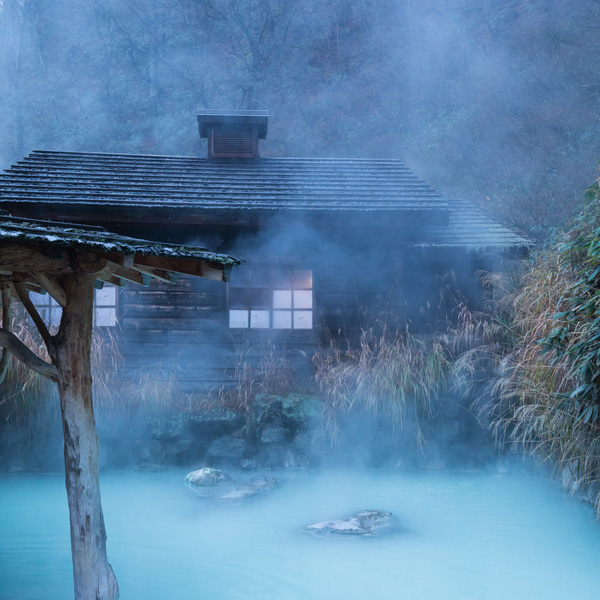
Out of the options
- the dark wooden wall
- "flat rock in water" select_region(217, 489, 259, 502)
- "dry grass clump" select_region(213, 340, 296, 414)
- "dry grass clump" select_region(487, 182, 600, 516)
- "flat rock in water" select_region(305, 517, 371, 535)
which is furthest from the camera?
the dark wooden wall

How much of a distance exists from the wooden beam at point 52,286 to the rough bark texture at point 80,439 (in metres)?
0.04

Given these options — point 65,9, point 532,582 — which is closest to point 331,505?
point 532,582

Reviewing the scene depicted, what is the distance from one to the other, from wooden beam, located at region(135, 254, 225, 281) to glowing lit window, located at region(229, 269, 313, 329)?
17.4 ft

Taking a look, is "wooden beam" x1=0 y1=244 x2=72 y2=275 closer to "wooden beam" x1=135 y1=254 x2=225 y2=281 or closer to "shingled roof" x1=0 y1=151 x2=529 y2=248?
"wooden beam" x1=135 y1=254 x2=225 y2=281

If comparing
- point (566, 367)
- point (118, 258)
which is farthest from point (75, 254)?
point (566, 367)

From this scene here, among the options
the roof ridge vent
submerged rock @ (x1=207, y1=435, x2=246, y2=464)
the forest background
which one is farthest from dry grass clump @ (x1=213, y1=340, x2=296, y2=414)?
the forest background

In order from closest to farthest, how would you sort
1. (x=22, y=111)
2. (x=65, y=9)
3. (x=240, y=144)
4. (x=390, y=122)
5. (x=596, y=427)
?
(x=596, y=427) < (x=240, y=144) < (x=390, y=122) < (x=22, y=111) < (x=65, y=9)

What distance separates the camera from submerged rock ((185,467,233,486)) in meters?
6.20

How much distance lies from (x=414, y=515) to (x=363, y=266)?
4.26 meters

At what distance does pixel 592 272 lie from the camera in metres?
4.60

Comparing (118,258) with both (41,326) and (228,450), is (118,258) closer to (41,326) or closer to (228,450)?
(41,326)

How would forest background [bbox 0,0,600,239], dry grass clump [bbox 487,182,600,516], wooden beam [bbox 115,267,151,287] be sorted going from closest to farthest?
wooden beam [bbox 115,267,151,287]
dry grass clump [bbox 487,182,600,516]
forest background [bbox 0,0,600,239]

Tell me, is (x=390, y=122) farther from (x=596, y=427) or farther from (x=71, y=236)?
(x=71, y=236)

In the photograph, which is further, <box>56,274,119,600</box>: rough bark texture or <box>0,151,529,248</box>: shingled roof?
<box>0,151,529,248</box>: shingled roof
